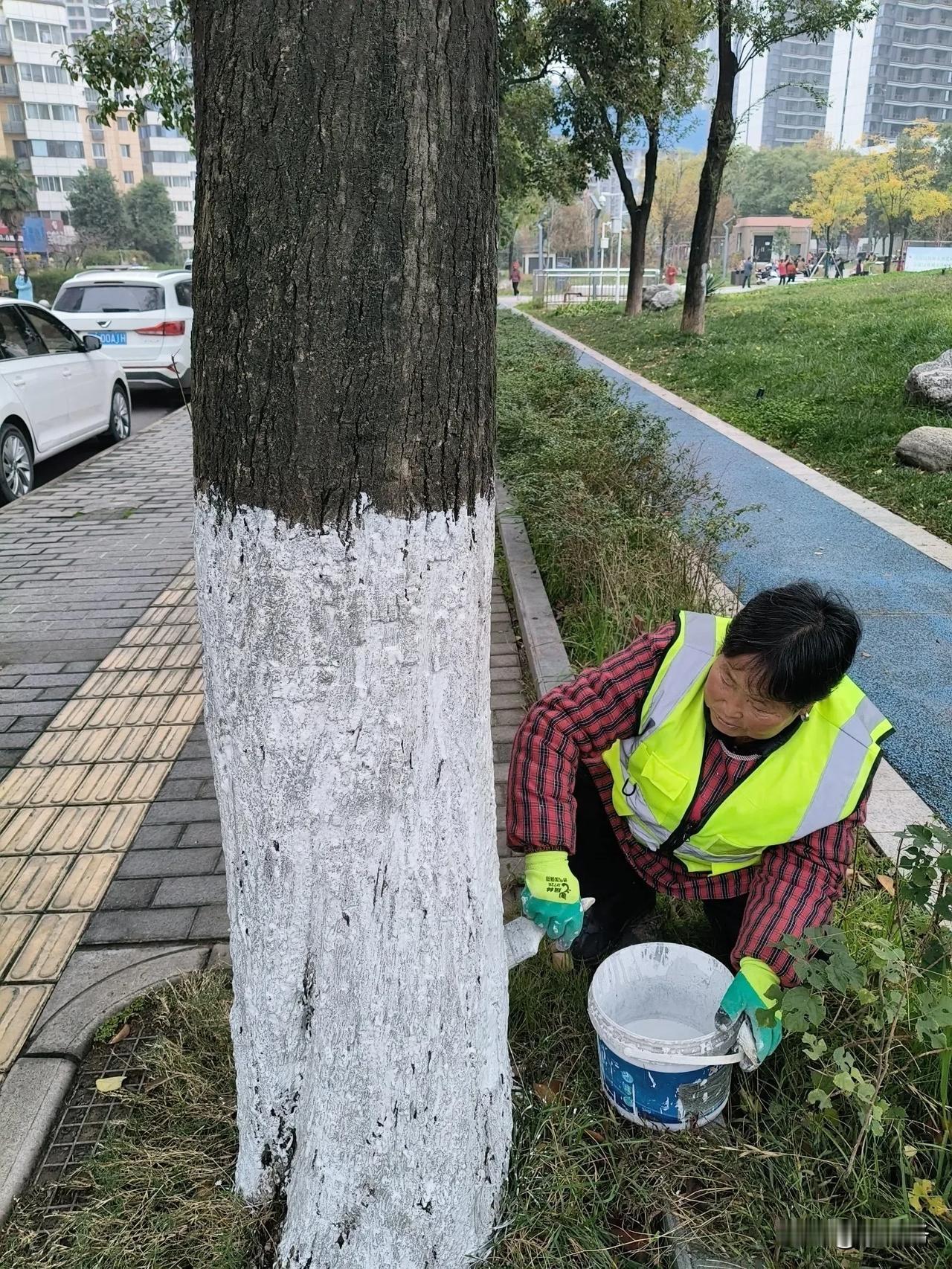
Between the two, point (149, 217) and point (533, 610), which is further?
point (149, 217)

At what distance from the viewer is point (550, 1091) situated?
226 centimetres

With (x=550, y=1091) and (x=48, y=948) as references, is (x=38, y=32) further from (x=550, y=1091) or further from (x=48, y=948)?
(x=550, y=1091)

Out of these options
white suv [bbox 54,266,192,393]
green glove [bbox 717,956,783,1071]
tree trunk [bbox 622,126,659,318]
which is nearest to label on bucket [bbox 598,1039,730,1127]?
green glove [bbox 717,956,783,1071]

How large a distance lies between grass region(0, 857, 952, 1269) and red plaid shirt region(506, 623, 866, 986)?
11.3 inches

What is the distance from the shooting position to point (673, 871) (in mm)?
2566

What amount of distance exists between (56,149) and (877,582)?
9931 centimetres

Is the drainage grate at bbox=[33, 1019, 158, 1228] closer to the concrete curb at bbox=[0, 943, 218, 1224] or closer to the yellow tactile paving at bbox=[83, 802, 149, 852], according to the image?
the concrete curb at bbox=[0, 943, 218, 1224]

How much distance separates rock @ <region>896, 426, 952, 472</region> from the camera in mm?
7961

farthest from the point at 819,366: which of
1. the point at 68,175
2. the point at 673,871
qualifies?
the point at 68,175

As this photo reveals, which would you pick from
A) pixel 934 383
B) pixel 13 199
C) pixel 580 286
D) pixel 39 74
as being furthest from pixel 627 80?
pixel 39 74

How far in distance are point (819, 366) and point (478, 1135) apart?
41.0 feet

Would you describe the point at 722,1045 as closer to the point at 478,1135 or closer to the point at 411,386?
the point at 478,1135

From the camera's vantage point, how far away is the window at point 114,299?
12305mm

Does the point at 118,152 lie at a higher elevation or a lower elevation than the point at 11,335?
higher
